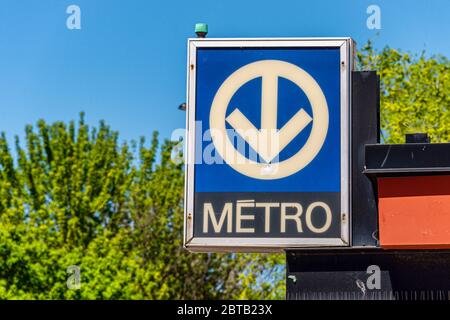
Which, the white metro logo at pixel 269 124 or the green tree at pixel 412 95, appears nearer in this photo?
the white metro logo at pixel 269 124

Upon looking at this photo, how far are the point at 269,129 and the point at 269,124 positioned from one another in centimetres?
6

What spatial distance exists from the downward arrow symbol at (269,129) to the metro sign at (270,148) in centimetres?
1

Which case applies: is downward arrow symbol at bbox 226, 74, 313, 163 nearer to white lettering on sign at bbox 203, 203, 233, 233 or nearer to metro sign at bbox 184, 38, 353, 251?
metro sign at bbox 184, 38, 353, 251

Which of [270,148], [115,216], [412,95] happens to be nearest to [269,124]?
[270,148]

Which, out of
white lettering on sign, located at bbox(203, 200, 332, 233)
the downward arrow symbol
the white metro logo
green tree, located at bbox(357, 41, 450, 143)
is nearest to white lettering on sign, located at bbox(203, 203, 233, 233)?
white lettering on sign, located at bbox(203, 200, 332, 233)

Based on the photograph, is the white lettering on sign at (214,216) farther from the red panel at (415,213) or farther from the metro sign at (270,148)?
the red panel at (415,213)

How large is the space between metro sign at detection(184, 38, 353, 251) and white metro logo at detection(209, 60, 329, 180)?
11mm

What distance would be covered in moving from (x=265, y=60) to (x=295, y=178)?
1.34 meters

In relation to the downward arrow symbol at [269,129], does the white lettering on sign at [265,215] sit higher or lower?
lower

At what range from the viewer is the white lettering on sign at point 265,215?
448 inches

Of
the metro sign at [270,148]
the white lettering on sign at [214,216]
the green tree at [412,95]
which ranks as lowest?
the white lettering on sign at [214,216]

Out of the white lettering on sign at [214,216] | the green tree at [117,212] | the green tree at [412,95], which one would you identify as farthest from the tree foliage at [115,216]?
the white lettering on sign at [214,216]

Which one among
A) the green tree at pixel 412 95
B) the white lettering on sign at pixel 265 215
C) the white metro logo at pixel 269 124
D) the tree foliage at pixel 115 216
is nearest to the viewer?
the white lettering on sign at pixel 265 215

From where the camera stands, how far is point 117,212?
216 ft
